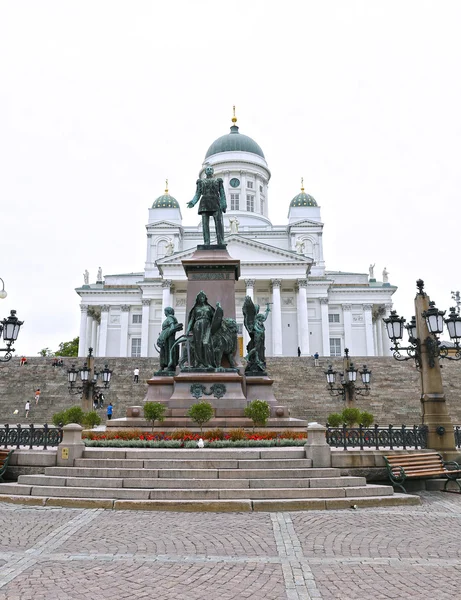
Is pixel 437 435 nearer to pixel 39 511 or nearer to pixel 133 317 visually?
pixel 39 511

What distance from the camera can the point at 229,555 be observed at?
21.1 ft

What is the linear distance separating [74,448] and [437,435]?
308 inches

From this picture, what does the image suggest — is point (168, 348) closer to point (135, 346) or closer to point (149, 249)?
point (135, 346)

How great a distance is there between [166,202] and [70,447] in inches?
2539

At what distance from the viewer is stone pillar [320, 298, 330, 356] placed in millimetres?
63309

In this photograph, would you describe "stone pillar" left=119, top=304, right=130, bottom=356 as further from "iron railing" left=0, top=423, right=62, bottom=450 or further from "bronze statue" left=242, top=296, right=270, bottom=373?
"iron railing" left=0, top=423, right=62, bottom=450

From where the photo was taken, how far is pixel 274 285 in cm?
6084

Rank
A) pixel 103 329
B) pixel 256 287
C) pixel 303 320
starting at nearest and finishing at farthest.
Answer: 1. pixel 303 320
2. pixel 256 287
3. pixel 103 329

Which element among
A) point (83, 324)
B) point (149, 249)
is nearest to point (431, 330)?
point (83, 324)

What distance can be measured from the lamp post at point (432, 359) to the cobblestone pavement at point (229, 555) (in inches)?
128

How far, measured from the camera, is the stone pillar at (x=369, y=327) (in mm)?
64562

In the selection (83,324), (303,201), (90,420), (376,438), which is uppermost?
(303,201)

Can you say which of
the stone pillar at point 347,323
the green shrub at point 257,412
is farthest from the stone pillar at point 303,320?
the green shrub at point 257,412

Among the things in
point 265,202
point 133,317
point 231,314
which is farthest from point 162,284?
point 231,314
